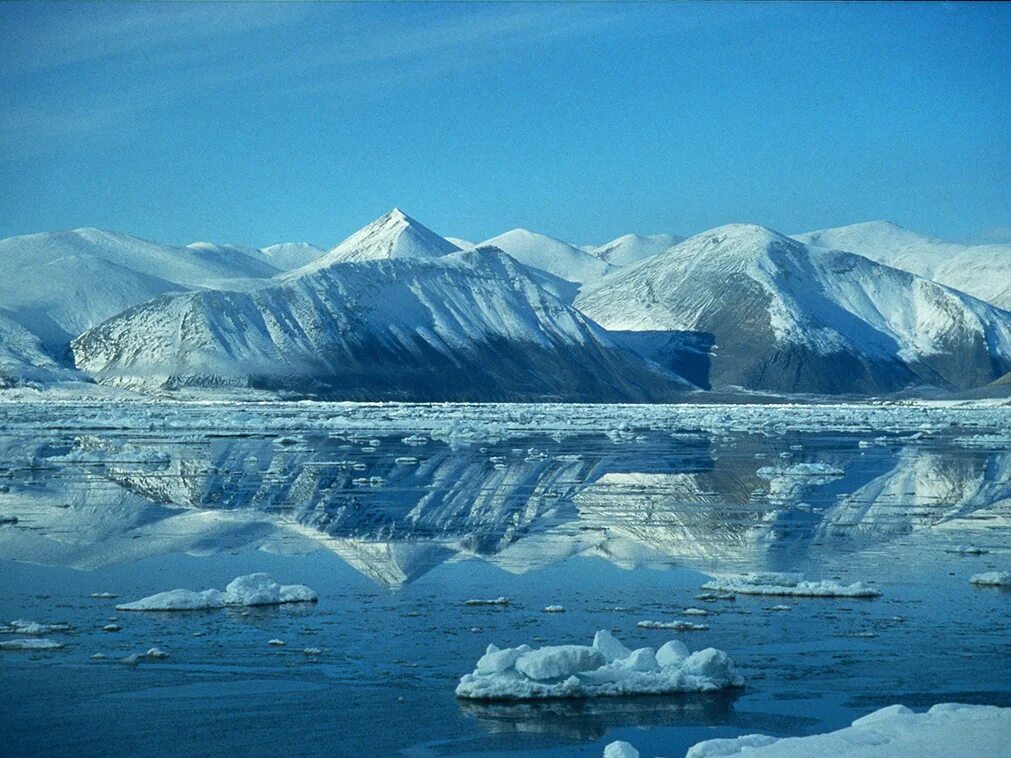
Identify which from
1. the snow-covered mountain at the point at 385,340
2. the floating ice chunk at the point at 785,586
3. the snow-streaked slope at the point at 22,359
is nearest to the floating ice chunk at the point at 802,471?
the floating ice chunk at the point at 785,586

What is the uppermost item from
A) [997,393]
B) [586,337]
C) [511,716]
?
[586,337]

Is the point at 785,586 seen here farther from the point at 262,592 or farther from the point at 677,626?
the point at 262,592

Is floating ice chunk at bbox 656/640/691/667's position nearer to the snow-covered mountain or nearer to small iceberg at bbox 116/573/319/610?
small iceberg at bbox 116/573/319/610

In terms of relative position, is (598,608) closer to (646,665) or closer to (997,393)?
(646,665)

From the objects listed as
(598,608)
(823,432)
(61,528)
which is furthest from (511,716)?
(823,432)

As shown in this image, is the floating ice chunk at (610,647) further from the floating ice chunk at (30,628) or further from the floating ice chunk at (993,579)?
the floating ice chunk at (993,579)
